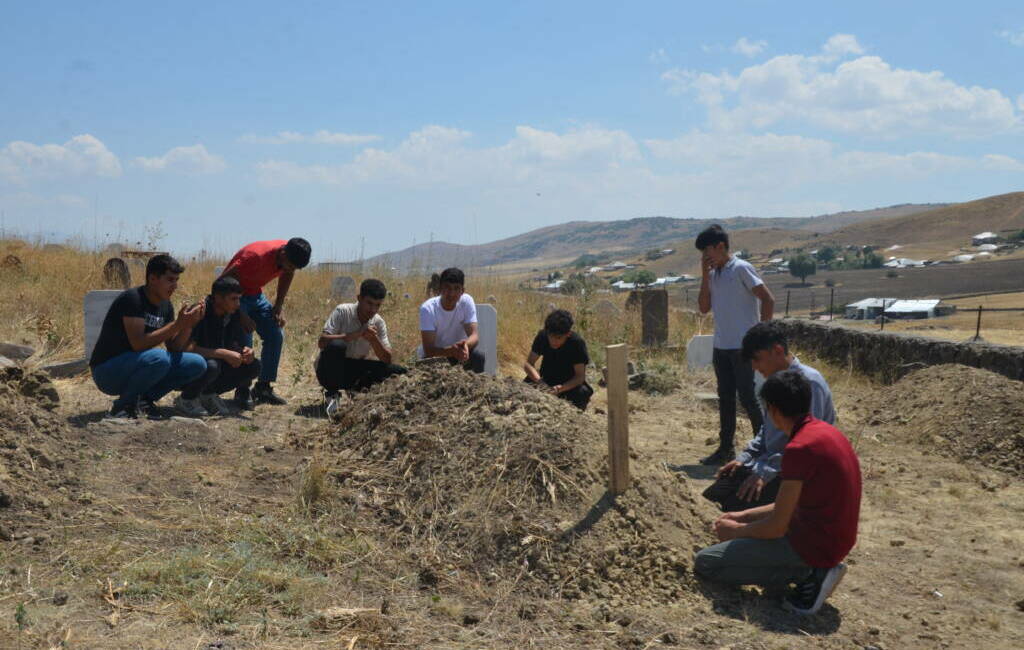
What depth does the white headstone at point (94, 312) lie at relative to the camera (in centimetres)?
746

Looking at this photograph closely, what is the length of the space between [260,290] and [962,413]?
5.61 meters

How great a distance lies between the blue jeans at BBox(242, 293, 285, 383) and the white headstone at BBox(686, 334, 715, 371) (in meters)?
4.93

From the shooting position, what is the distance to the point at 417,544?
12.9 feet

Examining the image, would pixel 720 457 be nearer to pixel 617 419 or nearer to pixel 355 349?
pixel 617 419

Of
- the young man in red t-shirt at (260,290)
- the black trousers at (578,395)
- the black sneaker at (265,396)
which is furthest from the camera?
the black sneaker at (265,396)

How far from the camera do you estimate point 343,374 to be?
649 cm

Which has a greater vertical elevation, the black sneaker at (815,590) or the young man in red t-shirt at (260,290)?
the young man in red t-shirt at (260,290)

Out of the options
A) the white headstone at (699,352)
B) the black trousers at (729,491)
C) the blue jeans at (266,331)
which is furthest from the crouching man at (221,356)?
the white headstone at (699,352)

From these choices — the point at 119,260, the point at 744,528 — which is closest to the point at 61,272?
the point at 119,260

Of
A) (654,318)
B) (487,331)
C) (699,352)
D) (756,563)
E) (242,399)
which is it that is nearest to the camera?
(756,563)

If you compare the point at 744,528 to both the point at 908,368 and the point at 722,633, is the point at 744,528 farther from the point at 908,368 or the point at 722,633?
the point at 908,368

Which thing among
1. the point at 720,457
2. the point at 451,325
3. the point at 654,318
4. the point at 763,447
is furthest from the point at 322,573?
the point at 654,318

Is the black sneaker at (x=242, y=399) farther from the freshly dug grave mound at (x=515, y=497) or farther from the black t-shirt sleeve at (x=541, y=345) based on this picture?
the black t-shirt sleeve at (x=541, y=345)

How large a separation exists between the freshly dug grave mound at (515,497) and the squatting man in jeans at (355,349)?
1.33m
